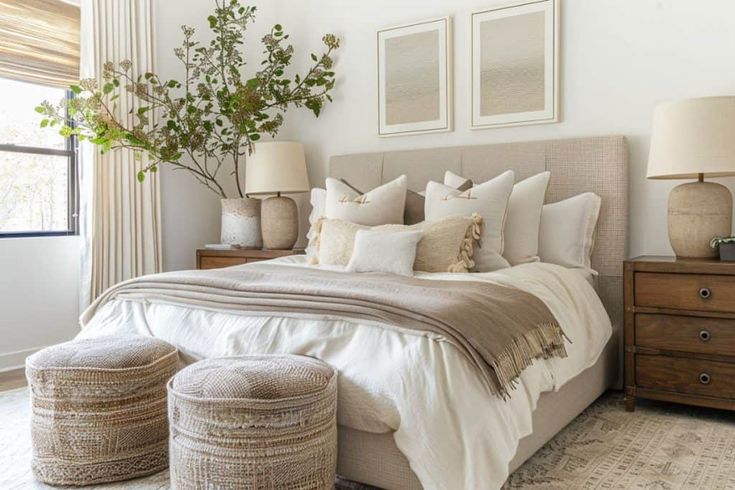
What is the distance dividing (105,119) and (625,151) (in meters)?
2.92

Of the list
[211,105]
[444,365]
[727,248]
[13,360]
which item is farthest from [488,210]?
[13,360]

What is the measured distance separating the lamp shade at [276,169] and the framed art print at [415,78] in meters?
0.60

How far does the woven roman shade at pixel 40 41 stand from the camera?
3.51 meters

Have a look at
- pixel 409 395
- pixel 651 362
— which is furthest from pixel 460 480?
pixel 651 362

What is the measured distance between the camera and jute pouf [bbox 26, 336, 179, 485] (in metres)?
2.01

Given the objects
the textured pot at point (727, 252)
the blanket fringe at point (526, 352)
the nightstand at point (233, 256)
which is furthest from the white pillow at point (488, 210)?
the nightstand at point (233, 256)

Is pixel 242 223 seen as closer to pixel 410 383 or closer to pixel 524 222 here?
pixel 524 222

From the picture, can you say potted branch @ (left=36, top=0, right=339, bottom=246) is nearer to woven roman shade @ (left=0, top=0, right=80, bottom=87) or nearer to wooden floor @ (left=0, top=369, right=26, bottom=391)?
woven roman shade @ (left=0, top=0, right=80, bottom=87)

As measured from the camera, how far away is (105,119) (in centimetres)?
374

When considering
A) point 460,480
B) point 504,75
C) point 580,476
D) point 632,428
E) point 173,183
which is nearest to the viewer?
point 460,480

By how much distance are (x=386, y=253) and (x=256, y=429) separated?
1192mm

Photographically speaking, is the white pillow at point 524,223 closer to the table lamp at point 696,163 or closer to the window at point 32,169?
the table lamp at point 696,163

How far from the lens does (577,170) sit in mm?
3318

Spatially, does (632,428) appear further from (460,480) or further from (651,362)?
(460,480)
